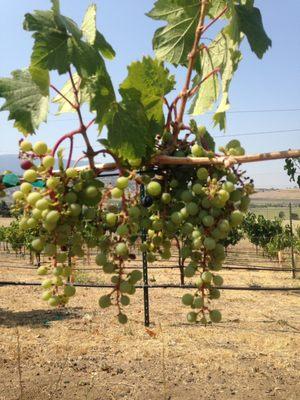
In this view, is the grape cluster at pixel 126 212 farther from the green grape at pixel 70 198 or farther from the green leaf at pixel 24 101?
the green leaf at pixel 24 101

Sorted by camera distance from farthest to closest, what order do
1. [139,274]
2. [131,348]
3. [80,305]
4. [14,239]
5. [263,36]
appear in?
[14,239] < [80,305] < [131,348] < [263,36] < [139,274]

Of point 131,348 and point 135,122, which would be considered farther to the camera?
point 131,348

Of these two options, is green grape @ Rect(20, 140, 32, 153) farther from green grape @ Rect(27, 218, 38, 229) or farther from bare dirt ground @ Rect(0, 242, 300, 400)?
bare dirt ground @ Rect(0, 242, 300, 400)

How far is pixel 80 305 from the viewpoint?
38.9 feet

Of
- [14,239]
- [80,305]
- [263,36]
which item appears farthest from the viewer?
[14,239]

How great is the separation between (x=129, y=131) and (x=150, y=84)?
0.17 meters

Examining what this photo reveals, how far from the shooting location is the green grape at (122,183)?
103 centimetres

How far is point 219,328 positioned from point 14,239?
17.2m

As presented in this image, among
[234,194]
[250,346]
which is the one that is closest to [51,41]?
[234,194]

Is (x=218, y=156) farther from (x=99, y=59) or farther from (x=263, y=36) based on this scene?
(x=263, y=36)

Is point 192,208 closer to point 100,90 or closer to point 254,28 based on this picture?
point 100,90

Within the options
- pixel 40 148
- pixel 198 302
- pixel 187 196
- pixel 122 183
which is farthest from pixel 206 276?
pixel 40 148

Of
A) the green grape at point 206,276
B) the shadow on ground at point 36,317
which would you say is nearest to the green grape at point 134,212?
the green grape at point 206,276

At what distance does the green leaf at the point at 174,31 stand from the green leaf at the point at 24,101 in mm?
389
